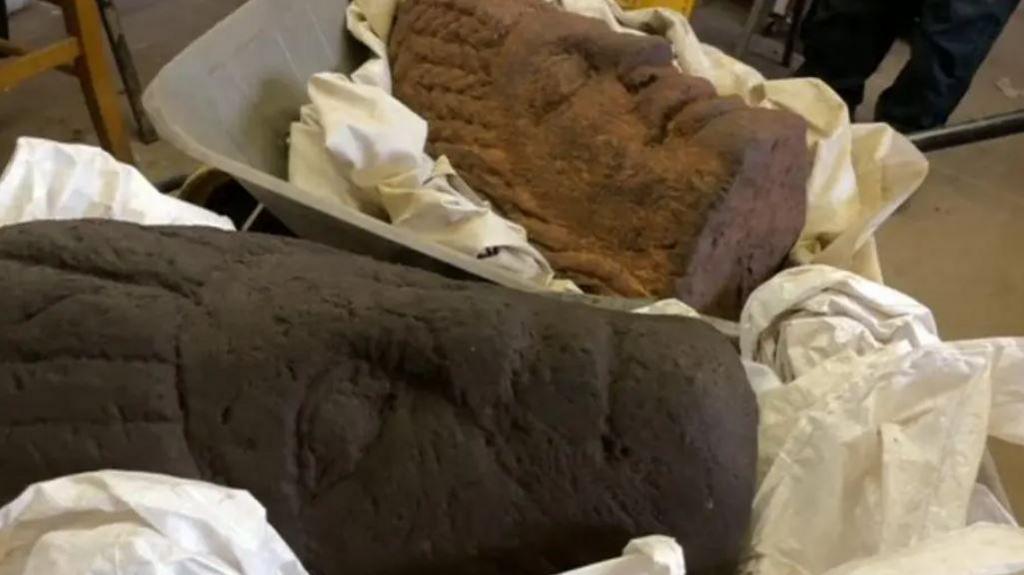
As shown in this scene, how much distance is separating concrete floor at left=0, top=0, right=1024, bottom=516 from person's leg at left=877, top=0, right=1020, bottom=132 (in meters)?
0.19

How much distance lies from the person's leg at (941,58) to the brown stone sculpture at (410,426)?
1450mm

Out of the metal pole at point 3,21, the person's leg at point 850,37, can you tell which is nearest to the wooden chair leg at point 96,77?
the metal pole at point 3,21

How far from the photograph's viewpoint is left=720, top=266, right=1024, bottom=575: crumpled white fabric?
0.83 metres

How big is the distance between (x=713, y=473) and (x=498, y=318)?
7.1 inches

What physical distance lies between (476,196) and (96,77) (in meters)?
1.00

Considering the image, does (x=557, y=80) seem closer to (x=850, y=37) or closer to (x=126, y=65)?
(x=850, y=37)

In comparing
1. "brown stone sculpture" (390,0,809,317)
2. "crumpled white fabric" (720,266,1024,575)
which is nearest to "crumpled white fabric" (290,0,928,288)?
"brown stone sculpture" (390,0,809,317)

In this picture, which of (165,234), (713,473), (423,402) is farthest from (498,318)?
(165,234)

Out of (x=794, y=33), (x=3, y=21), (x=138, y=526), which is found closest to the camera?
(x=138, y=526)

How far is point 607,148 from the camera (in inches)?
51.1

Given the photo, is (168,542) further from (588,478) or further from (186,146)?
(186,146)

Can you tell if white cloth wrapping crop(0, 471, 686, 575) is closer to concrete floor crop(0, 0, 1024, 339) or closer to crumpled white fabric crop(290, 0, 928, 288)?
crumpled white fabric crop(290, 0, 928, 288)

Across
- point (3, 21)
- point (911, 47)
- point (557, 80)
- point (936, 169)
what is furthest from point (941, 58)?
point (3, 21)

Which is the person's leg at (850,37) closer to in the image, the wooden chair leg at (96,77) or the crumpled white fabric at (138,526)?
the wooden chair leg at (96,77)
